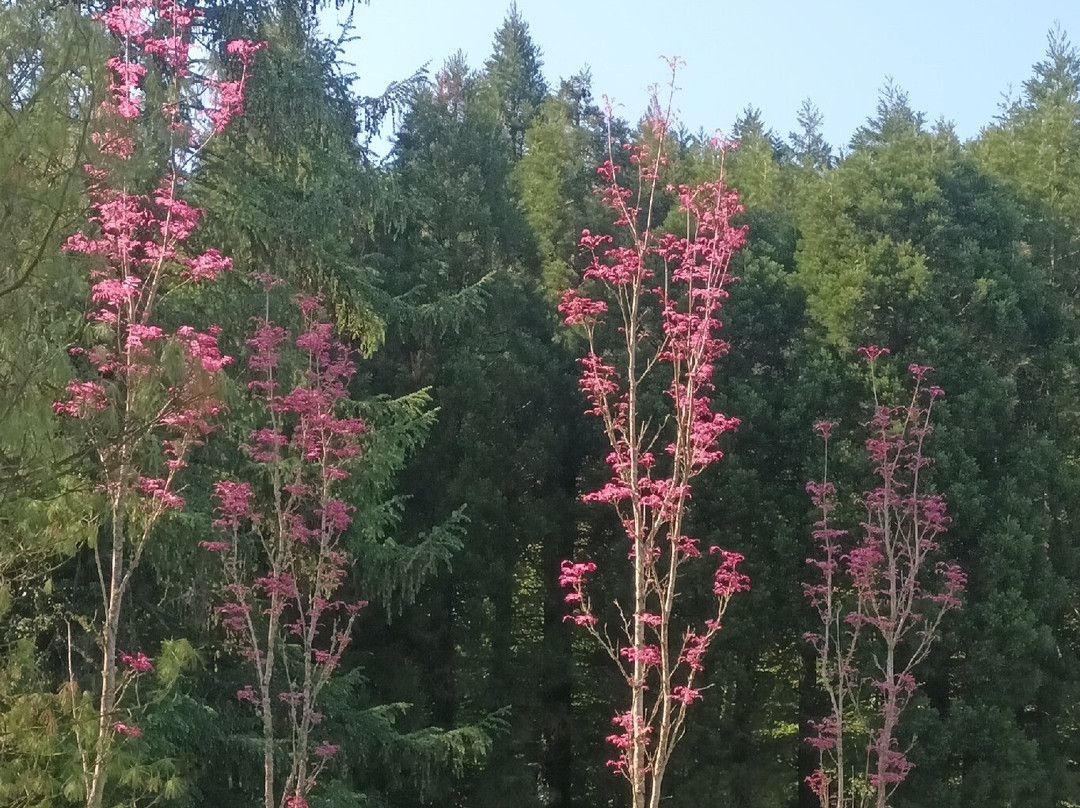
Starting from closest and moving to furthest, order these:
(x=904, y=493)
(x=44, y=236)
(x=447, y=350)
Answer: (x=44, y=236) → (x=904, y=493) → (x=447, y=350)

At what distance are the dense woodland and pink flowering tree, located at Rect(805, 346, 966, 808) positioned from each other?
1.54 feet

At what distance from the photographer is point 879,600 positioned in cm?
730

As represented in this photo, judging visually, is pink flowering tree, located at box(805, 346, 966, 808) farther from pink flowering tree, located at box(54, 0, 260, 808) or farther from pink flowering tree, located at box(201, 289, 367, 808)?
pink flowering tree, located at box(54, 0, 260, 808)

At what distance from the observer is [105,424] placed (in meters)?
4.20

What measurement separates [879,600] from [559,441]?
14.4ft

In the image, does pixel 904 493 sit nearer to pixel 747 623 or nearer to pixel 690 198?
pixel 747 623

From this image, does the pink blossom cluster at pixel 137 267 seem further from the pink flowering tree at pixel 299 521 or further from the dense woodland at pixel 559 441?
the dense woodland at pixel 559 441

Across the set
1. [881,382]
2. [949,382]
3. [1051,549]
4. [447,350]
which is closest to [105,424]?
[447,350]

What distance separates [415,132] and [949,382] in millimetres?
6511

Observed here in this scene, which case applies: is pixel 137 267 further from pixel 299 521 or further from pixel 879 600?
pixel 879 600

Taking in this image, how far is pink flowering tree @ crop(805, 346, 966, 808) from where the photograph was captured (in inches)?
255

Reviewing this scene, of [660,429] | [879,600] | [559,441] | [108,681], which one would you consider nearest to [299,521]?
[108,681]

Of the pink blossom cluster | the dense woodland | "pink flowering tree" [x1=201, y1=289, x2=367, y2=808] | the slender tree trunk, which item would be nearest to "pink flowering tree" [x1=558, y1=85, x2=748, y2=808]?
"pink flowering tree" [x1=201, y1=289, x2=367, y2=808]

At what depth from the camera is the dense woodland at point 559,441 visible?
7297mm
